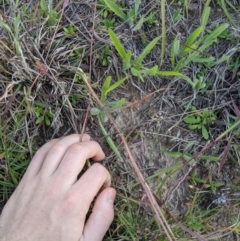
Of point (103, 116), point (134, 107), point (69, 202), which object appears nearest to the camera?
point (69, 202)

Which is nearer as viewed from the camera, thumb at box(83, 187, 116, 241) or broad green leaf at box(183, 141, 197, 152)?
thumb at box(83, 187, 116, 241)

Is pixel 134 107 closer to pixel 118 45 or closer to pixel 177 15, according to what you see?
pixel 118 45

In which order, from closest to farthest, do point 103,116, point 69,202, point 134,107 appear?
point 69,202
point 103,116
point 134,107

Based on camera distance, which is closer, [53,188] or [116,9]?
[53,188]

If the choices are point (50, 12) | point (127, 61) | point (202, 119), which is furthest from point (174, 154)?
point (50, 12)

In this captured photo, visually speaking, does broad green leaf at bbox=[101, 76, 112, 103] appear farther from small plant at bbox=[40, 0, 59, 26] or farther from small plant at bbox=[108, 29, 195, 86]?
small plant at bbox=[40, 0, 59, 26]

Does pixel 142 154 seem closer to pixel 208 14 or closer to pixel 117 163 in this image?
pixel 117 163

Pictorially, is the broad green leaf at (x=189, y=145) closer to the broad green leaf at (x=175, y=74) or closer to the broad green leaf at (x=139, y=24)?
the broad green leaf at (x=175, y=74)

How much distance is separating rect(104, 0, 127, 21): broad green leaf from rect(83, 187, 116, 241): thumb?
75 cm

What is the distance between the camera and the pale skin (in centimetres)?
217

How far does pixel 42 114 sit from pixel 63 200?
41cm

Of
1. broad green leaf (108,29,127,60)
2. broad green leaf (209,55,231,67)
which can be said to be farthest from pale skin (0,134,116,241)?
broad green leaf (209,55,231,67)

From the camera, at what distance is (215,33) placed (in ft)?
7.42

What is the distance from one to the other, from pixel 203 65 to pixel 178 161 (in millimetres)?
430
